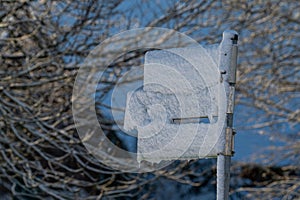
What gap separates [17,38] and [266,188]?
1.81 meters

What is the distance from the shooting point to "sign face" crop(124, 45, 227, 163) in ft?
2.39

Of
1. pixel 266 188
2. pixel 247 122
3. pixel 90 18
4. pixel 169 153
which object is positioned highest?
pixel 90 18

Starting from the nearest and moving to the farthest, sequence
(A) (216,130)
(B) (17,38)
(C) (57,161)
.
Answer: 1. (A) (216,130)
2. (B) (17,38)
3. (C) (57,161)

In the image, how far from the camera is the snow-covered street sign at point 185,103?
0.73 metres

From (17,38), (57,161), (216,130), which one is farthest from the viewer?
(57,161)

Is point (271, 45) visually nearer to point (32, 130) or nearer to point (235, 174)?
point (235, 174)

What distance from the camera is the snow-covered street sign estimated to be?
2.38 ft

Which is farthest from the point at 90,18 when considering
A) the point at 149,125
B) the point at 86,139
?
the point at 149,125

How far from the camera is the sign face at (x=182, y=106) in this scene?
2.39ft

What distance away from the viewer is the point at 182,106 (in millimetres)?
741

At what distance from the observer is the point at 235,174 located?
10.6 ft

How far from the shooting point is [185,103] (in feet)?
2.42

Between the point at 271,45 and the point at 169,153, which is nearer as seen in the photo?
the point at 169,153

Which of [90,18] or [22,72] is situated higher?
[90,18]
